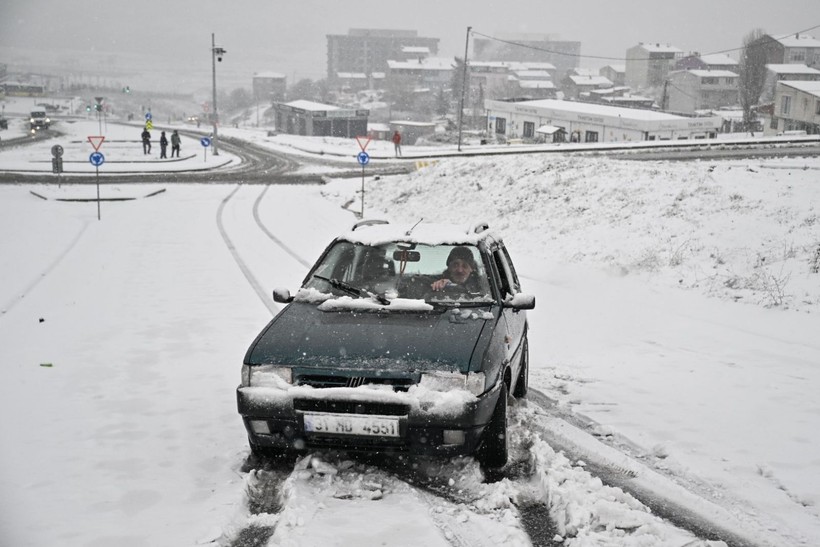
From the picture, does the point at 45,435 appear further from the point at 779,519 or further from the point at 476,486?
the point at 779,519

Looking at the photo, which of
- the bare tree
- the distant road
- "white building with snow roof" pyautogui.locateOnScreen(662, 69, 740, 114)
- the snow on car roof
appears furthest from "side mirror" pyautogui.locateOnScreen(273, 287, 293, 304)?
"white building with snow roof" pyautogui.locateOnScreen(662, 69, 740, 114)

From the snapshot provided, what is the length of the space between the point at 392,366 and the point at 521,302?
1.58m

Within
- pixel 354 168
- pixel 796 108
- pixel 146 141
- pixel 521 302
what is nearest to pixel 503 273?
pixel 521 302

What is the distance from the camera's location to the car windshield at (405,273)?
6.06m

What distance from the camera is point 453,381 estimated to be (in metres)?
4.85

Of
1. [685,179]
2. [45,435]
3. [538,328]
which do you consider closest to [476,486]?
[45,435]

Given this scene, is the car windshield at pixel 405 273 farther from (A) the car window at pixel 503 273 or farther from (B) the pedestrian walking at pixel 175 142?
(B) the pedestrian walking at pixel 175 142

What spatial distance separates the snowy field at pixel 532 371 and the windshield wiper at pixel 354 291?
1.34m

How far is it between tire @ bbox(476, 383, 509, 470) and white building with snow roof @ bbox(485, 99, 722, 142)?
182ft

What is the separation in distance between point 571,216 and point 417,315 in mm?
13668

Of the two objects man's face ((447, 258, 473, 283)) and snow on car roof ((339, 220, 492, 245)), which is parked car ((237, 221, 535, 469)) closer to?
man's face ((447, 258, 473, 283))

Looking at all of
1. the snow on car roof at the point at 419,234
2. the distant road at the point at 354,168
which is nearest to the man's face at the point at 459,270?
the snow on car roof at the point at 419,234

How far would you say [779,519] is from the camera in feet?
15.3

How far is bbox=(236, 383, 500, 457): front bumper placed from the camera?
4719mm
